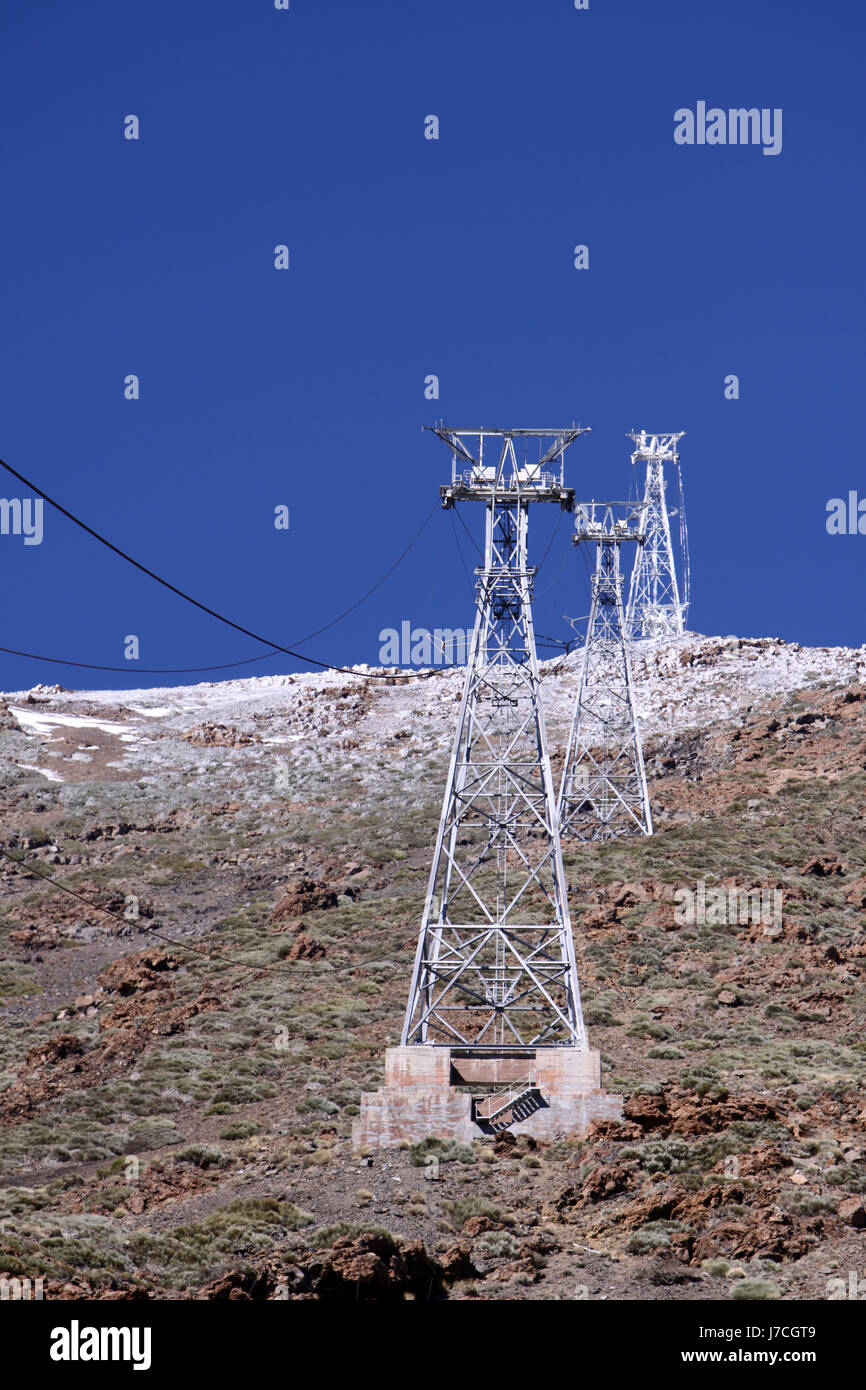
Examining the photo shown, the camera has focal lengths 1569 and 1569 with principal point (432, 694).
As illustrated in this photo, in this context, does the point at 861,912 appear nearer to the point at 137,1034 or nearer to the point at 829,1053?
the point at 829,1053

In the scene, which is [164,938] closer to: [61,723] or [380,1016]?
[380,1016]

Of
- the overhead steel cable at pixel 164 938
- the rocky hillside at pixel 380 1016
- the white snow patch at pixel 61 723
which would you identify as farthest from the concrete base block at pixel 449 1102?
the white snow patch at pixel 61 723

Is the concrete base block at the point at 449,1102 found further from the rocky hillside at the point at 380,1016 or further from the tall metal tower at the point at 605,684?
the tall metal tower at the point at 605,684

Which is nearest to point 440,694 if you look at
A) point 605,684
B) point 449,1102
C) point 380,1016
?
point 605,684

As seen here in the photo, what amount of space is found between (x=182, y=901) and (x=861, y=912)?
843 inches

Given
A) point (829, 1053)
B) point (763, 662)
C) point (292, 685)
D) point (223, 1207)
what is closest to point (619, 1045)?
point (829, 1053)

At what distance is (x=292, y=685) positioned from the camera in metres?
89.4

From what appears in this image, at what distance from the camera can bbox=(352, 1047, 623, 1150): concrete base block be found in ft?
78.2

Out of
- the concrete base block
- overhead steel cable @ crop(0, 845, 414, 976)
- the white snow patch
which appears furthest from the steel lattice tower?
the white snow patch

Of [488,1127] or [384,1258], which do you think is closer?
[384,1258]

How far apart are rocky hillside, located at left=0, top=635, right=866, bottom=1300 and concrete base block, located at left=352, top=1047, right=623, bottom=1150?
43 cm

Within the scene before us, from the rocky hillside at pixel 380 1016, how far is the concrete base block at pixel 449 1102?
430 mm

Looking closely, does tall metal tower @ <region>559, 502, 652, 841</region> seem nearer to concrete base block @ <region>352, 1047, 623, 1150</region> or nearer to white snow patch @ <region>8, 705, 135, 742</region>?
concrete base block @ <region>352, 1047, 623, 1150</region>

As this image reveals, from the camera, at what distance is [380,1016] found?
33.8 metres
